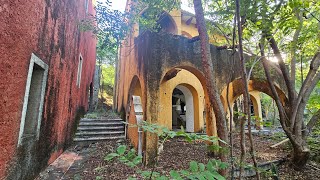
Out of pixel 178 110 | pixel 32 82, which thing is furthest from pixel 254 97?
pixel 32 82

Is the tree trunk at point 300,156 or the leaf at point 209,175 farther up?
the leaf at point 209,175

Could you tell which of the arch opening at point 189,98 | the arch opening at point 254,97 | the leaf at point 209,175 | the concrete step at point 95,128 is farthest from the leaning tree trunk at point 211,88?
the arch opening at point 189,98

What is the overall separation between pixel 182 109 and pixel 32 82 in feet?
40.5

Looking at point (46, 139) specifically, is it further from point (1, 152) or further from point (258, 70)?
point (258, 70)

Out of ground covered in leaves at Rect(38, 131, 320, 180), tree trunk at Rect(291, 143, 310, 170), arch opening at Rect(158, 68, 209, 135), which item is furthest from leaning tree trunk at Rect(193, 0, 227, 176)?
arch opening at Rect(158, 68, 209, 135)

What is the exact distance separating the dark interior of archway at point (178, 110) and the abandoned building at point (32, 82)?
8.46 meters

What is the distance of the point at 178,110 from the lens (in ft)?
45.0

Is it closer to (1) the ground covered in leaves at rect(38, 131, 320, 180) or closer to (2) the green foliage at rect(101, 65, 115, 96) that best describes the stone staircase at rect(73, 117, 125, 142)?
(1) the ground covered in leaves at rect(38, 131, 320, 180)

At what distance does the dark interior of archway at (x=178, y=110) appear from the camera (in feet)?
41.6

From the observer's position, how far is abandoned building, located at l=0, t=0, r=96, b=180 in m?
2.44

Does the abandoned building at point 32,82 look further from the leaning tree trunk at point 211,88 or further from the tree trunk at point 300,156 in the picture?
the tree trunk at point 300,156

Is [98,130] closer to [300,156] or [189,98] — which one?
[189,98]

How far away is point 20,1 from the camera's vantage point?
2.55 m

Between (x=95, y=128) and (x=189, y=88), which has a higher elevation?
(x=189, y=88)
